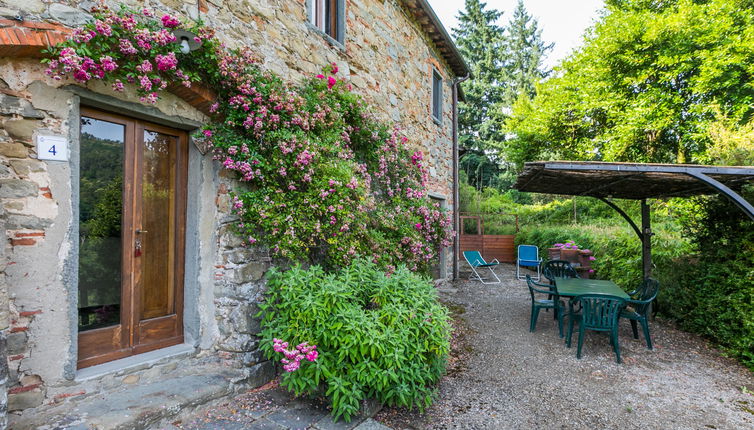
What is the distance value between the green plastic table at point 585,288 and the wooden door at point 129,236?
13.4ft

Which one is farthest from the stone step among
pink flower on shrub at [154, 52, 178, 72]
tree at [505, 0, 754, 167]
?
tree at [505, 0, 754, 167]

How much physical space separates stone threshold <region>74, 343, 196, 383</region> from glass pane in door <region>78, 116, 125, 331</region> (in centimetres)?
27

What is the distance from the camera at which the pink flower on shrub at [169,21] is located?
2418 millimetres

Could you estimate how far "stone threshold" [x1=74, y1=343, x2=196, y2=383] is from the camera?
91.5 inches

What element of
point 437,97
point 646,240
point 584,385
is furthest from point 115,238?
point 437,97

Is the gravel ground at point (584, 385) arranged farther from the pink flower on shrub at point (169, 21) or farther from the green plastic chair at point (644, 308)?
the pink flower on shrub at point (169, 21)

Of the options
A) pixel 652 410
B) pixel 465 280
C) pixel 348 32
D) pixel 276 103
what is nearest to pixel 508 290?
pixel 465 280

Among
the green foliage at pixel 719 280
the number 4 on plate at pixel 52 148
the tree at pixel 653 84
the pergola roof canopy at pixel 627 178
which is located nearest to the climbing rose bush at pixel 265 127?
the number 4 on plate at pixel 52 148

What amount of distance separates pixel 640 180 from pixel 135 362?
5.38 meters

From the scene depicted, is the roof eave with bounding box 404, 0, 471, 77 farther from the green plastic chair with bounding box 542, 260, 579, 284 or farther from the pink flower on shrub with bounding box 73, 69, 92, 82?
the pink flower on shrub with bounding box 73, 69, 92, 82

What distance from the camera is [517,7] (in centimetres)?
2448

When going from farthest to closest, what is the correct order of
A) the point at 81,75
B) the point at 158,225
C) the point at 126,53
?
the point at 158,225, the point at 126,53, the point at 81,75

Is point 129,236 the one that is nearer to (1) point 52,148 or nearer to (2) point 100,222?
(2) point 100,222

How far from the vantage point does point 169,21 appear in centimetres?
242
